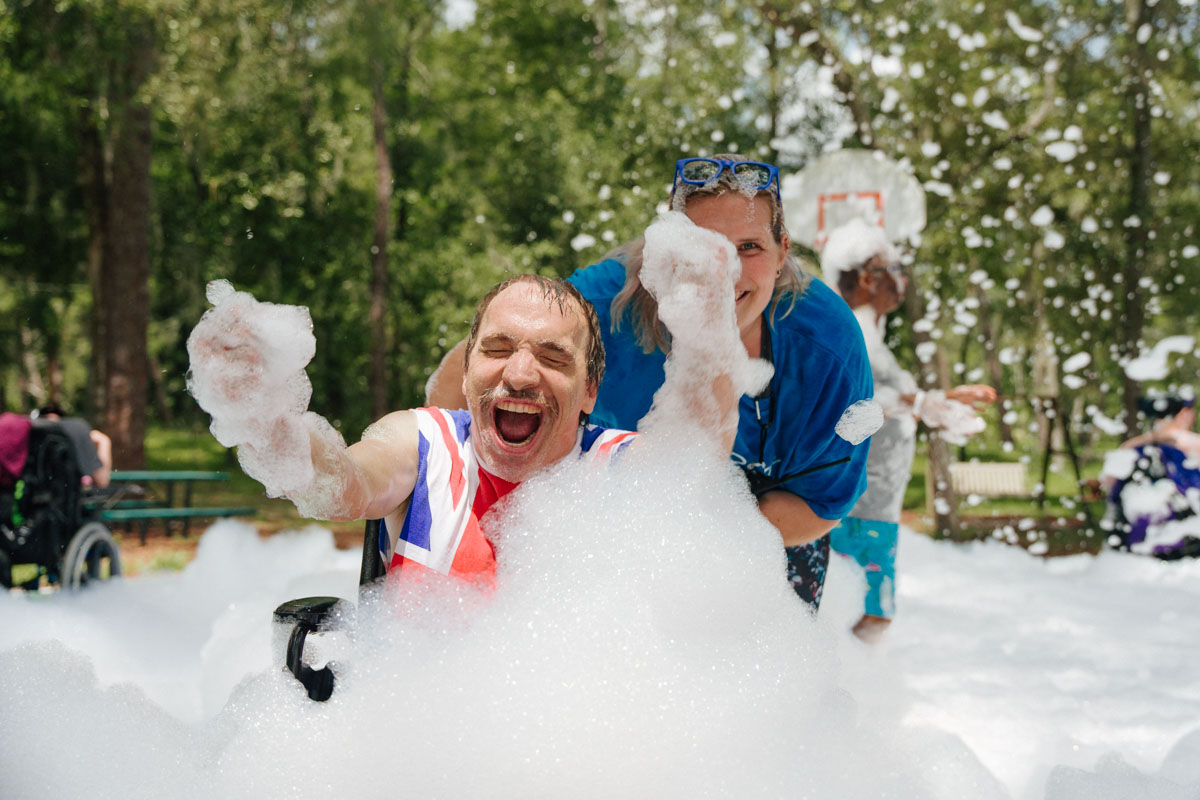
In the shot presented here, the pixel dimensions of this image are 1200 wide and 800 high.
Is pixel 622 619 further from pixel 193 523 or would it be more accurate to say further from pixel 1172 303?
pixel 1172 303

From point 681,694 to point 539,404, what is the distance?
546mm

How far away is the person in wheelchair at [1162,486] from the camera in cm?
766

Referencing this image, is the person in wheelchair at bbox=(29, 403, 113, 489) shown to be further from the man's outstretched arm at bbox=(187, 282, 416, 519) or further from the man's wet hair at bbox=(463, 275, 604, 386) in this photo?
the man's outstretched arm at bbox=(187, 282, 416, 519)

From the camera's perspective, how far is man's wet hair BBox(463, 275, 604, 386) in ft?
6.05

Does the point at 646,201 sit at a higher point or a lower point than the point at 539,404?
higher

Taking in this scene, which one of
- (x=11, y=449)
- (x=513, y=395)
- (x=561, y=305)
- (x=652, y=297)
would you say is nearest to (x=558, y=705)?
(x=513, y=395)

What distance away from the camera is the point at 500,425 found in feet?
5.98

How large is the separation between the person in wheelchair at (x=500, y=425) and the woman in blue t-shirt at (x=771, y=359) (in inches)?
12.1

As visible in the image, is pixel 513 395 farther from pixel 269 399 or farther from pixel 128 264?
pixel 128 264

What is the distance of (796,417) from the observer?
237cm

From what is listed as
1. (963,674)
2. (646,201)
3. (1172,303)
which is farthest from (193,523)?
(1172,303)

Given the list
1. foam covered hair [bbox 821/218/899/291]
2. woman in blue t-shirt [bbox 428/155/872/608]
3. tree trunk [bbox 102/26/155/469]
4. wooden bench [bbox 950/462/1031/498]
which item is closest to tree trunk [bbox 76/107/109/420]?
tree trunk [bbox 102/26/155/469]

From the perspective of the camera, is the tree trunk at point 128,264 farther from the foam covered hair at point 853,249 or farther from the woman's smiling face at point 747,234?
the woman's smiling face at point 747,234

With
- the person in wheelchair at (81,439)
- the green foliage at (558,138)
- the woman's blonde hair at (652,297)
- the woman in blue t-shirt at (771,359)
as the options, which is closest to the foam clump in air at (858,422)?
the woman in blue t-shirt at (771,359)
